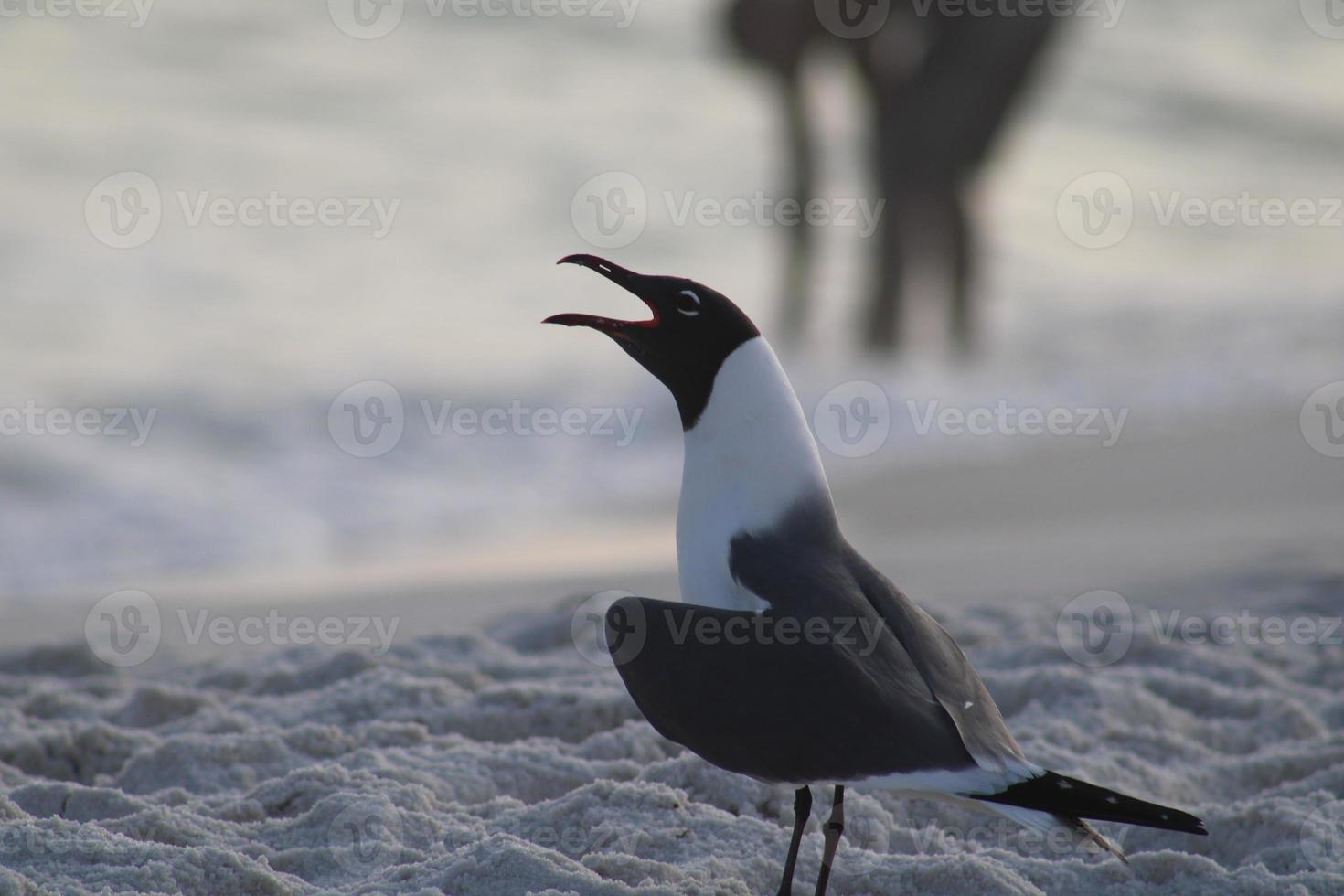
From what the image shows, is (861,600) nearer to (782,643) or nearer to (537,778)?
(782,643)

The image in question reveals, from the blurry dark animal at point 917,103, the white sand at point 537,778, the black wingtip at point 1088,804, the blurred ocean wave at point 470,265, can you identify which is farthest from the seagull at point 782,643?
the blurry dark animal at point 917,103

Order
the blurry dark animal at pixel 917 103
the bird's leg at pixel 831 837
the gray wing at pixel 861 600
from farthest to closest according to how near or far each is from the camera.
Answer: the blurry dark animal at pixel 917 103
the bird's leg at pixel 831 837
the gray wing at pixel 861 600

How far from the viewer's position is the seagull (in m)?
2.46

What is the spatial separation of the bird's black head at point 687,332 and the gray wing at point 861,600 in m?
0.30

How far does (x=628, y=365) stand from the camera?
1295 cm

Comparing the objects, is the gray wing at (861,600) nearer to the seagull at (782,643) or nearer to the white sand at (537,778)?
the seagull at (782,643)

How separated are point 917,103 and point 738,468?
949 centimetres

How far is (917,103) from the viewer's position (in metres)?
11.8

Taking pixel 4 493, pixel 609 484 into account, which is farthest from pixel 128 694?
pixel 609 484

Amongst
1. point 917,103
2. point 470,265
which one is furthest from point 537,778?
point 470,265

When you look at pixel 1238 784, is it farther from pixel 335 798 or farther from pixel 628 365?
pixel 628 365

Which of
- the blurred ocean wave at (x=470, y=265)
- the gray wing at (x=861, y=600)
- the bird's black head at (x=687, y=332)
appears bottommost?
the gray wing at (x=861, y=600)

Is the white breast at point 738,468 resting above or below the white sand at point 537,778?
above

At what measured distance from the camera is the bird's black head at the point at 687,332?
2916 millimetres
